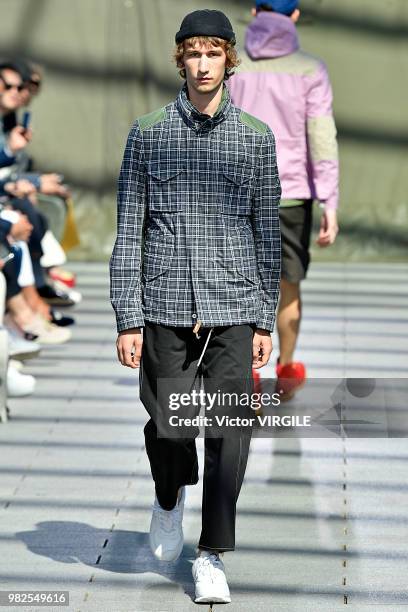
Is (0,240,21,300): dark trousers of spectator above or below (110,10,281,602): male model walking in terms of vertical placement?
below

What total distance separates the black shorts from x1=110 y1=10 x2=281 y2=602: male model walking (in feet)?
6.95

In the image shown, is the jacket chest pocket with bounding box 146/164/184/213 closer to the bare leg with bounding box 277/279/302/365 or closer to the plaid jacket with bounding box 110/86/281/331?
the plaid jacket with bounding box 110/86/281/331

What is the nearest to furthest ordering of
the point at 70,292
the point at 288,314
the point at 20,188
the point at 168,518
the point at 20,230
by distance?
the point at 168,518, the point at 288,314, the point at 20,230, the point at 20,188, the point at 70,292

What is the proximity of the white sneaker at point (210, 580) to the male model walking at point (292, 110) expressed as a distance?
228 cm

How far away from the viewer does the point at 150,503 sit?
17.9 feet

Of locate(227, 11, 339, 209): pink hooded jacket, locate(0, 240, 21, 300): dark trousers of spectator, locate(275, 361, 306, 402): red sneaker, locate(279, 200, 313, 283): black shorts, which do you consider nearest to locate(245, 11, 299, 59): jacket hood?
locate(227, 11, 339, 209): pink hooded jacket

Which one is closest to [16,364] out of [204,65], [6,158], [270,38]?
[6,158]

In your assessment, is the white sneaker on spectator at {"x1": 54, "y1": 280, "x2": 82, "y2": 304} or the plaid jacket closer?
the plaid jacket

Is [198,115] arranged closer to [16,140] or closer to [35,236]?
[16,140]

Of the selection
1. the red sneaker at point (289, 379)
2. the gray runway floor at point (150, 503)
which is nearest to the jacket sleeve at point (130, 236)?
the gray runway floor at point (150, 503)

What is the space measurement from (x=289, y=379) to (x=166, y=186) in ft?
8.99

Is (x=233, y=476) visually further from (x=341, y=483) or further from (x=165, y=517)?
(x=341, y=483)

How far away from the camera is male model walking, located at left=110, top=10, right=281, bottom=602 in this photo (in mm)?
4352

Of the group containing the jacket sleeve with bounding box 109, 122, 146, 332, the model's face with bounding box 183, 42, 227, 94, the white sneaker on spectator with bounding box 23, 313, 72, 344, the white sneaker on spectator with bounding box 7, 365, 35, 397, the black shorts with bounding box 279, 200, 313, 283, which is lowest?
the white sneaker on spectator with bounding box 23, 313, 72, 344
